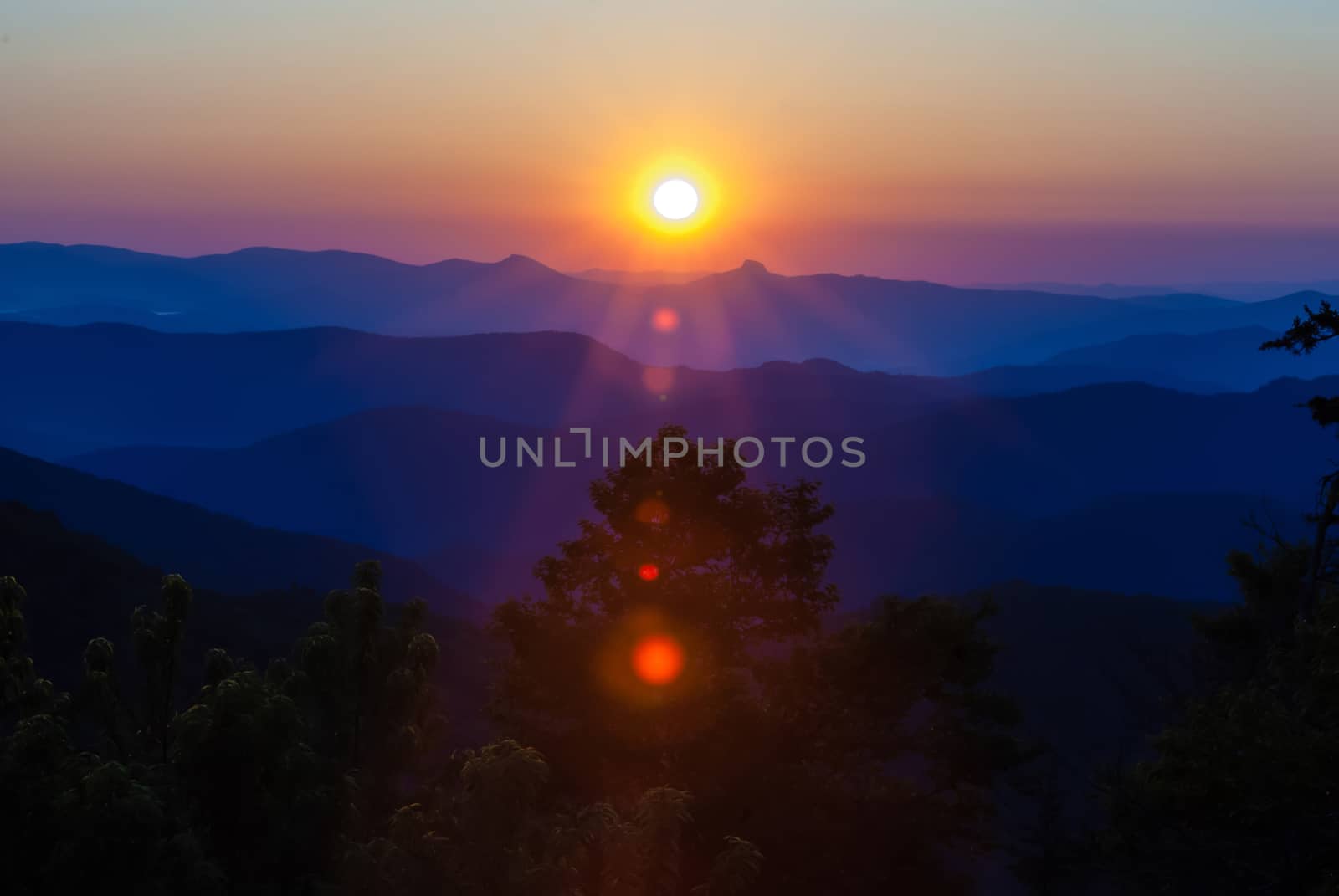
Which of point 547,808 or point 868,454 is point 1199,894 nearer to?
point 547,808

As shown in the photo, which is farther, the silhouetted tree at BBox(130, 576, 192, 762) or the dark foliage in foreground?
the silhouetted tree at BBox(130, 576, 192, 762)

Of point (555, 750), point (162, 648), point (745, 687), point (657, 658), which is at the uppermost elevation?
point (162, 648)

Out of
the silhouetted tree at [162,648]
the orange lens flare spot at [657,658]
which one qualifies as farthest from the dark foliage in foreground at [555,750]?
the orange lens flare spot at [657,658]

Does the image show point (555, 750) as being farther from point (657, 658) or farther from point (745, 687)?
point (745, 687)

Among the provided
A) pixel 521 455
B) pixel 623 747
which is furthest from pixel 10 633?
pixel 521 455

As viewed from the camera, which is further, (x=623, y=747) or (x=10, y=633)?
(x=623, y=747)

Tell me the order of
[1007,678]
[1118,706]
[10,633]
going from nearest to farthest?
Answer: [10,633] → [1118,706] → [1007,678]

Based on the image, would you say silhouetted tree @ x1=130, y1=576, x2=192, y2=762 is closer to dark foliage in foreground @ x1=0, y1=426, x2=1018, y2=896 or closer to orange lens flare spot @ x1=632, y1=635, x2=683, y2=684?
dark foliage in foreground @ x1=0, y1=426, x2=1018, y2=896

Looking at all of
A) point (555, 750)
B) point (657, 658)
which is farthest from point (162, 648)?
point (657, 658)

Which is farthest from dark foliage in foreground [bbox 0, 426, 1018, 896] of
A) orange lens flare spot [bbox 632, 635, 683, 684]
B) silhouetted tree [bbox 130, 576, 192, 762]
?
orange lens flare spot [bbox 632, 635, 683, 684]
